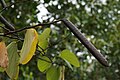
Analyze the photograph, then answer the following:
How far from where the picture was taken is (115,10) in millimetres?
2623

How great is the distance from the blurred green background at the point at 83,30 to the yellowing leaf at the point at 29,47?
1.27 m

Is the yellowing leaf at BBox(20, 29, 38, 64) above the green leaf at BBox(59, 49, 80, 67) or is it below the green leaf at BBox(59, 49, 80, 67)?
above

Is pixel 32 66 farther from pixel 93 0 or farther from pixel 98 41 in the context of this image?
pixel 93 0

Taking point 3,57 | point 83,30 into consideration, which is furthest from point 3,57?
point 83,30

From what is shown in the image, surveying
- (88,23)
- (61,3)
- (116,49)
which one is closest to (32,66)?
(61,3)

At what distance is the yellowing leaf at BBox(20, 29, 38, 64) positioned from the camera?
442 mm

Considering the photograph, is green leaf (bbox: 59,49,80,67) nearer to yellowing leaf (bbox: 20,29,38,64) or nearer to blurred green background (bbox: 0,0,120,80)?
yellowing leaf (bbox: 20,29,38,64)

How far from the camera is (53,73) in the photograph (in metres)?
0.55

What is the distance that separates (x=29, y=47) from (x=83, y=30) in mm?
1872

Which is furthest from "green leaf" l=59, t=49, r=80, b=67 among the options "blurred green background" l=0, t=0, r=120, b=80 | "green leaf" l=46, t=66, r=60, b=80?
"blurred green background" l=0, t=0, r=120, b=80

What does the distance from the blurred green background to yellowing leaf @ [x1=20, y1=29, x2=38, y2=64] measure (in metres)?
1.27

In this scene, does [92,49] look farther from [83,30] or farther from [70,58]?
[83,30]

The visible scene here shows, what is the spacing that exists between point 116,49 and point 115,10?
31cm

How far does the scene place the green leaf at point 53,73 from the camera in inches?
21.7
